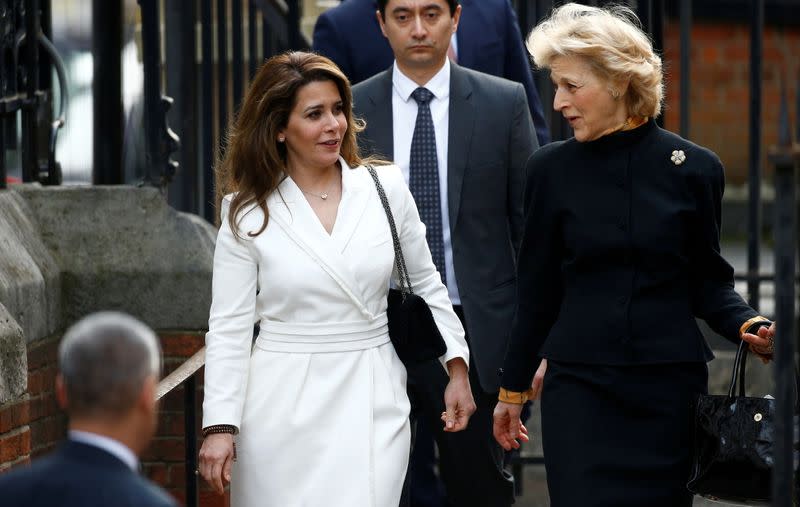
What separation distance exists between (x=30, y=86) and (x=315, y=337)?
2.05m

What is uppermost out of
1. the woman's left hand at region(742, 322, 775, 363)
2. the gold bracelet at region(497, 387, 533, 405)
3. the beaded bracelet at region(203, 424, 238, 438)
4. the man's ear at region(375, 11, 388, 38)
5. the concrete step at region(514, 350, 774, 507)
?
the man's ear at region(375, 11, 388, 38)

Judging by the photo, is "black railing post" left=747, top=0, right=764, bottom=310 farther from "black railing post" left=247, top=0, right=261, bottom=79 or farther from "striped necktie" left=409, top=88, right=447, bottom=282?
"black railing post" left=247, top=0, right=261, bottom=79

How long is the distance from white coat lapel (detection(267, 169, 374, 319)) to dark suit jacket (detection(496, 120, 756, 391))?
0.50 meters

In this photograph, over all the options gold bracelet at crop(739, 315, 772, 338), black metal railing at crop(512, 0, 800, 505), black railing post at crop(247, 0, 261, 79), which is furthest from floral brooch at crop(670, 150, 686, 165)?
black railing post at crop(247, 0, 261, 79)

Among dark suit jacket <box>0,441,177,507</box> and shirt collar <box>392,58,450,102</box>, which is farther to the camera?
shirt collar <box>392,58,450,102</box>

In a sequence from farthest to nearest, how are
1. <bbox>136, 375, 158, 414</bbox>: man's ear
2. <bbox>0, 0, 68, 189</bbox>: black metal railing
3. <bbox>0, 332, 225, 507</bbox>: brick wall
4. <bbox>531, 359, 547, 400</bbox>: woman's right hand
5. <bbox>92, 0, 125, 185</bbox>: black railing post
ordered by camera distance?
<bbox>92, 0, 125, 185</bbox>: black railing post, <bbox>0, 0, 68, 189</bbox>: black metal railing, <bbox>0, 332, 225, 507</bbox>: brick wall, <bbox>531, 359, 547, 400</bbox>: woman's right hand, <bbox>136, 375, 158, 414</bbox>: man's ear

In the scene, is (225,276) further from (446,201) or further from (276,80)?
(446,201)

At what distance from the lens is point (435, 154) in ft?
18.0

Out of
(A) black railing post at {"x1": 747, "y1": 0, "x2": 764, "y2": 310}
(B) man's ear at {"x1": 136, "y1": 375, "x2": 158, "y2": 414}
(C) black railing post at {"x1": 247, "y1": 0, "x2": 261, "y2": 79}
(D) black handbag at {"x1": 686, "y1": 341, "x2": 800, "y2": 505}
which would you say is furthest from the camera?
(C) black railing post at {"x1": 247, "y1": 0, "x2": 261, "y2": 79}

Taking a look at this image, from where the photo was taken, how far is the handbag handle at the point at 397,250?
15.3 ft

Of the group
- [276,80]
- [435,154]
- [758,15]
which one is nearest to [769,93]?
[758,15]

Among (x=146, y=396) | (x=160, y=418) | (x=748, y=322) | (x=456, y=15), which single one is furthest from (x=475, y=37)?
(x=146, y=396)

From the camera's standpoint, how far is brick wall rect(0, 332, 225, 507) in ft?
18.5

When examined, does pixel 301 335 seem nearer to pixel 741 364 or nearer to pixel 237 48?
pixel 741 364
